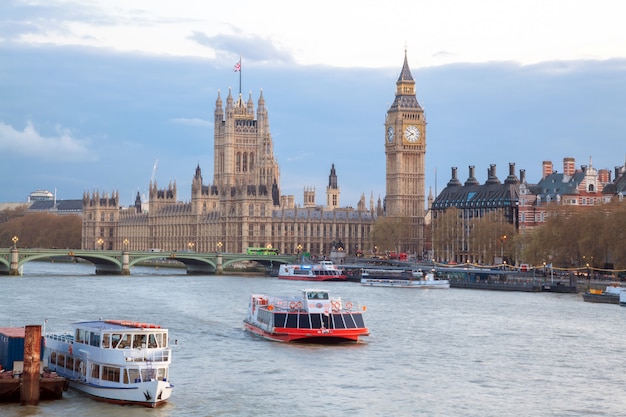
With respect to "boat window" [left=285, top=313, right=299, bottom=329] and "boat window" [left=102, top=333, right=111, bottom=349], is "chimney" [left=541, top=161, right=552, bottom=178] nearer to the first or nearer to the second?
"boat window" [left=285, top=313, right=299, bottom=329]

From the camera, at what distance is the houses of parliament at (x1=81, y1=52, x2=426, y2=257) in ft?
465

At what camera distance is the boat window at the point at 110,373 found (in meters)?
34.5

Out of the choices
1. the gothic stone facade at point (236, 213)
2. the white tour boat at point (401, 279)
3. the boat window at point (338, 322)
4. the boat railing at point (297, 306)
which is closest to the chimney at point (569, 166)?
the white tour boat at point (401, 279)

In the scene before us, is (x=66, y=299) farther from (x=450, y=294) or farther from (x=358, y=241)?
(x=358, y=241)

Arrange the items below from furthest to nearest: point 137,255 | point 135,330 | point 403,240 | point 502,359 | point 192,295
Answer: point 403,240
point 137,255
point 192,295
point 502,359
point 135,330

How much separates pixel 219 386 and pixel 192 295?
39.9 meters

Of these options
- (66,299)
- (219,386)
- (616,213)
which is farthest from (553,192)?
(219,386)

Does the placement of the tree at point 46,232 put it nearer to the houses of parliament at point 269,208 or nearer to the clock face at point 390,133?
the houses of parliament at point 269,208

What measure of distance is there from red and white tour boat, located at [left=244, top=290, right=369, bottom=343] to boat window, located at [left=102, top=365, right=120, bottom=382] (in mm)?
15826

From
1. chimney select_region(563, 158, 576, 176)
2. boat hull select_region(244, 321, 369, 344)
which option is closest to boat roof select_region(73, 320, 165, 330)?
boat hull select_region(244, 321, 369, 344)

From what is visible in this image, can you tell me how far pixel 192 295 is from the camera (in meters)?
77.2

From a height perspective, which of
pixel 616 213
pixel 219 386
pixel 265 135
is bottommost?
pixel 219 386

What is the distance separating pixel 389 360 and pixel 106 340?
1296 centimetres

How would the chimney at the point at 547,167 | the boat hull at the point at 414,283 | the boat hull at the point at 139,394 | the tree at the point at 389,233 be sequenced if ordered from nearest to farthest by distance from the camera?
the boat hull at the point at 139,394 < the boat hull at the point at 414,283 < the chimney at the point at 547,167 < the tree at the point at 389,233
